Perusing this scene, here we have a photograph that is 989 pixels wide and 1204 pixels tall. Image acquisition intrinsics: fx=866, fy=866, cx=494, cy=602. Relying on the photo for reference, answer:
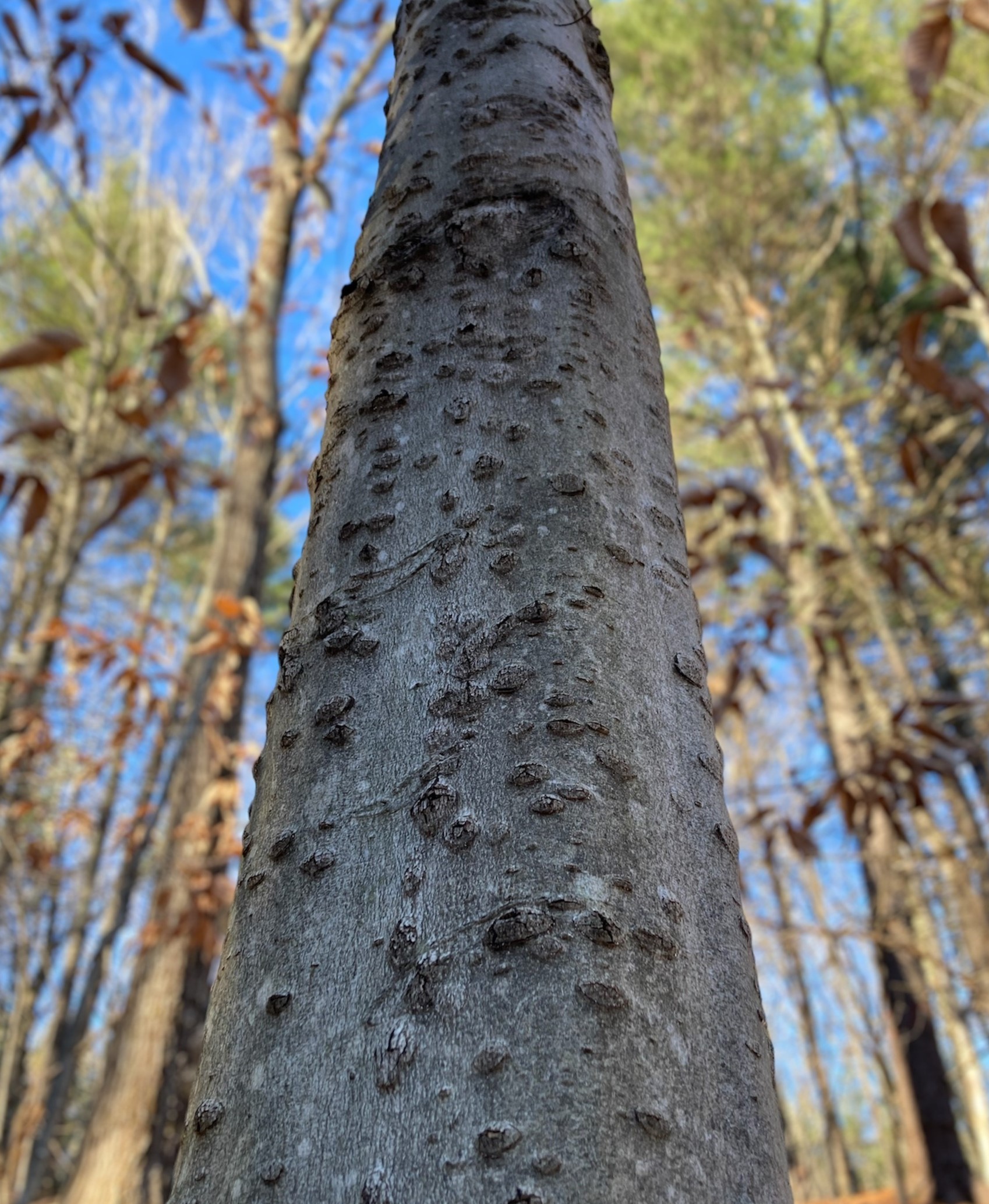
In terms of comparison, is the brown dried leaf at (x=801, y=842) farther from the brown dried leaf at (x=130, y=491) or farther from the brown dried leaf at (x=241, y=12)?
the brown dried leaf at (x=241, y=12)

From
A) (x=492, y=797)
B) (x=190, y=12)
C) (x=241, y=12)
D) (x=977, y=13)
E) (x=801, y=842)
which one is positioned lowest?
(x=492, y=797)

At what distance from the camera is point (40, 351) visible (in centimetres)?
153

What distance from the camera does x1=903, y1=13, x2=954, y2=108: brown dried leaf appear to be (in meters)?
1.42

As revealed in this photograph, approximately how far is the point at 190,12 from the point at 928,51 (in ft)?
4.27

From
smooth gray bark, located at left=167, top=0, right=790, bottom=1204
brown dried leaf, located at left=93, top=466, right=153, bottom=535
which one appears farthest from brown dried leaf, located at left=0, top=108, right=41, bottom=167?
smooth gray bark, located at left=167, top=0, right=790, bottom=1204

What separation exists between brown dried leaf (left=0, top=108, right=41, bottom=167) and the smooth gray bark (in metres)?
1.62

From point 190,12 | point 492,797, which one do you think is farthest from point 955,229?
point 190,12

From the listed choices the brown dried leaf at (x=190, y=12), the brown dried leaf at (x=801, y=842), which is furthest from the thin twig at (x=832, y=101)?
the brown dried leaf at (x=801, y=842)

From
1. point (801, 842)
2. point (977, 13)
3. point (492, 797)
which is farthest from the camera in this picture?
point (801, 842)

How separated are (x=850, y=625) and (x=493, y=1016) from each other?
7976 mm

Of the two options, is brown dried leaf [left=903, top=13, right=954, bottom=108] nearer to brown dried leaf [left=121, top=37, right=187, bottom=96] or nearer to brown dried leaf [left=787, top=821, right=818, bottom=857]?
brown dried leaf [left=121, top=37, right=187, bottom=96]

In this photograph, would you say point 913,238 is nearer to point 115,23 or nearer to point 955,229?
point 955,229

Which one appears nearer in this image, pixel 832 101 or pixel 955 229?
pixel 955 229

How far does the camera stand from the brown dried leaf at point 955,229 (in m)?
1.25
